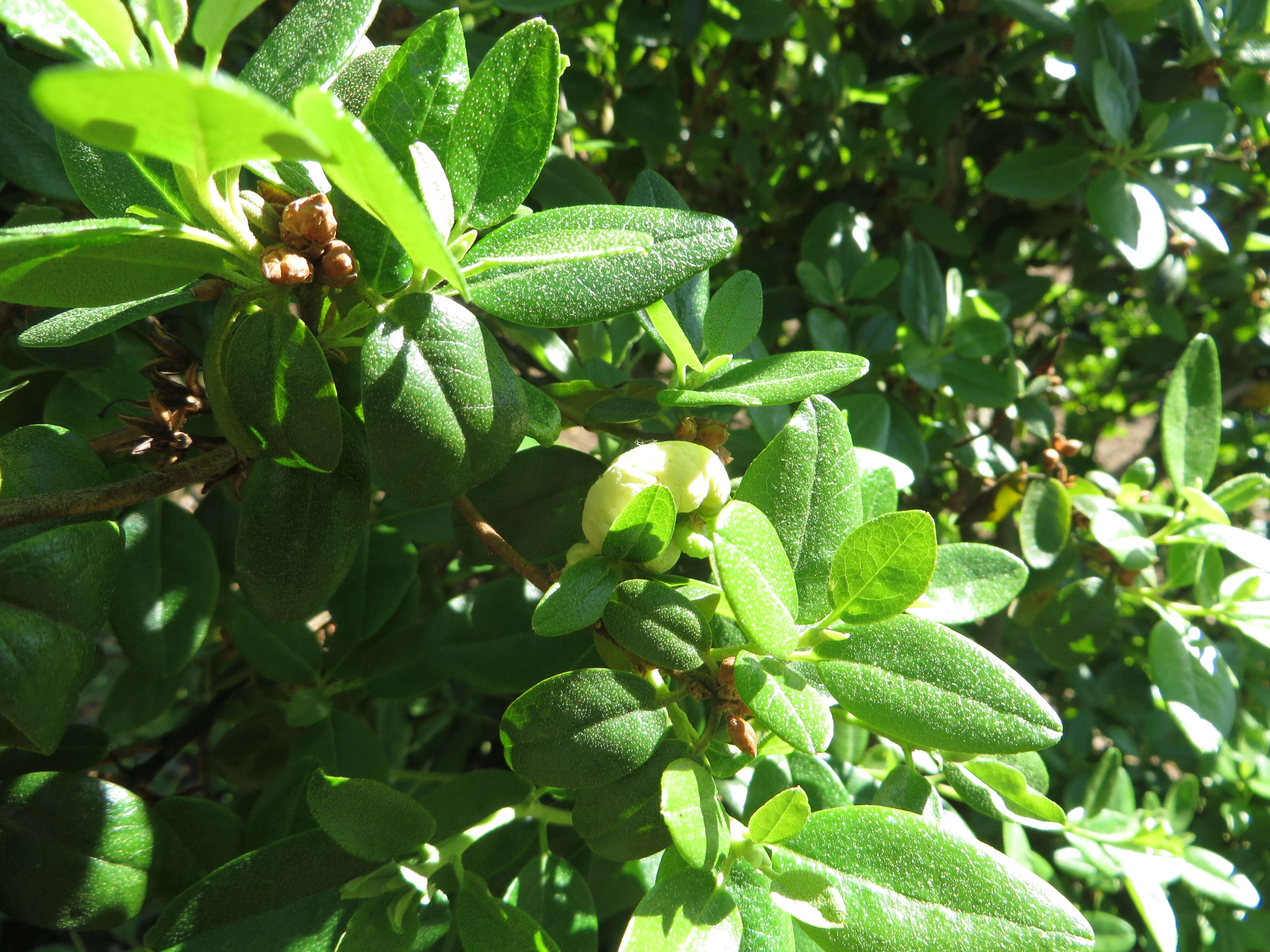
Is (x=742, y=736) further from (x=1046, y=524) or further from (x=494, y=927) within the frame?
(x=1046, y=524)

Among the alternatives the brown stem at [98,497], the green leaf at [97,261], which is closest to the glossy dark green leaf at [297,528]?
the brown stem at [98,497]

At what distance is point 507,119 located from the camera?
Answer: 55 centimetres

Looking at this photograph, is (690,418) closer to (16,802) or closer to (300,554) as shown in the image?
(300,554)

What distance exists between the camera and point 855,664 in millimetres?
584

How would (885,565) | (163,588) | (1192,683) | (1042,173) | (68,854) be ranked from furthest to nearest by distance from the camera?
(1042,173) → (1192,683) → (163,588) → (68,854) → (885,565)

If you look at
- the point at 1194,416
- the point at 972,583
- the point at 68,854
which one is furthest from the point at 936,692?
the point at 1194,416

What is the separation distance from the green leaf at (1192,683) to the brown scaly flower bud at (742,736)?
0.69m

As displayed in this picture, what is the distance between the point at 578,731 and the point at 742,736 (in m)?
0.12

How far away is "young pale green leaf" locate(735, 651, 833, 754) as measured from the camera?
52 cm

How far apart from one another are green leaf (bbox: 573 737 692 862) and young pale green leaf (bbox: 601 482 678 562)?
138mm

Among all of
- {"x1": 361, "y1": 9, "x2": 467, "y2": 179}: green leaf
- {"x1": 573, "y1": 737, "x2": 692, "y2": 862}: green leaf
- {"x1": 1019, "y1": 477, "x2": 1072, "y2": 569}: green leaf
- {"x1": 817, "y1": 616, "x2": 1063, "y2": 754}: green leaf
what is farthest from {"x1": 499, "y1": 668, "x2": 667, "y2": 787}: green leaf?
{"x1": 1019, "y1": 477, "x2": 1072, "y2": 569}: green leaf

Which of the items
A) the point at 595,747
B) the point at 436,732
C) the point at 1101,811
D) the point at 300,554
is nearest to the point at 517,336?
the point at 300,554

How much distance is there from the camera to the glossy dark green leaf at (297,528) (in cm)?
61

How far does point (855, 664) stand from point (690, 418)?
25 cm
